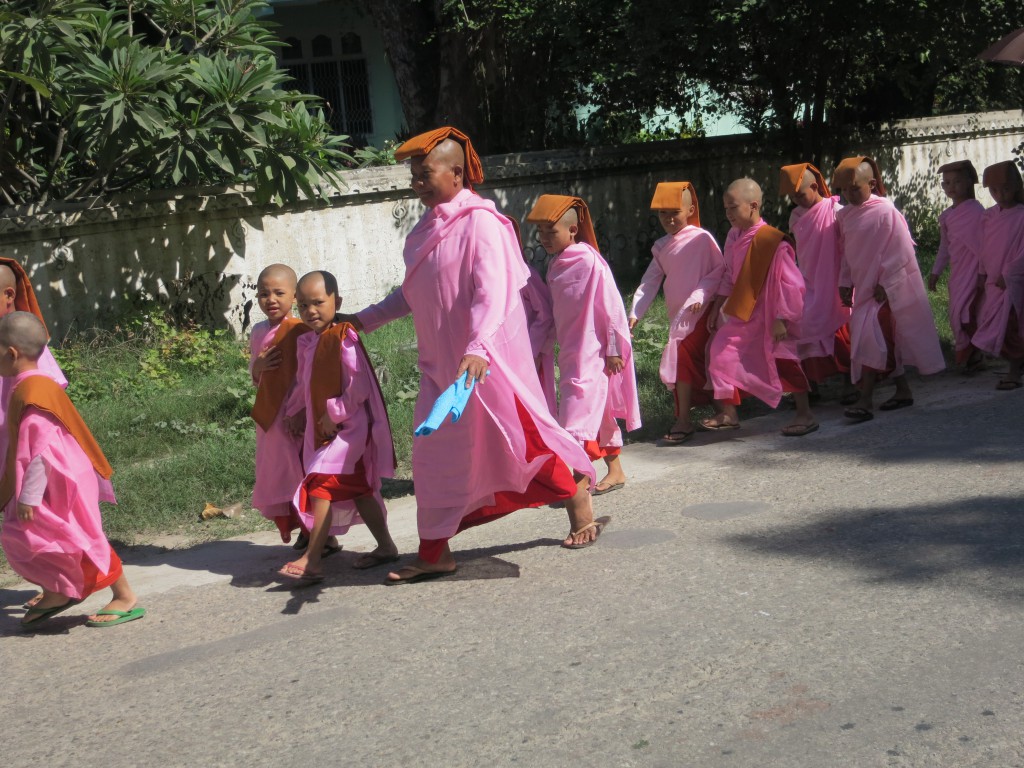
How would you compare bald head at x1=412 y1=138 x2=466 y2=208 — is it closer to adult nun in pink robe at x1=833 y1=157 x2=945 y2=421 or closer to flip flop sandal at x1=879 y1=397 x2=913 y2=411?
adult nun in pink robe at x1=833 y1=157 x2=945 y2=421

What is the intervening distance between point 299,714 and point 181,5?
25.9ft

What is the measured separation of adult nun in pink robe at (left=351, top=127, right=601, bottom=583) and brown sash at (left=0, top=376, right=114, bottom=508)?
55.5 inches

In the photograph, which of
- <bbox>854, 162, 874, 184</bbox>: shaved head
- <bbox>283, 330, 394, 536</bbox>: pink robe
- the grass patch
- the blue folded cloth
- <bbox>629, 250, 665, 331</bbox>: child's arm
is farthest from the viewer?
<bbox>854, 162, 874, 184</bbox>: shaved head

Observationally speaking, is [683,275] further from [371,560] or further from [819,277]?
[371,560]

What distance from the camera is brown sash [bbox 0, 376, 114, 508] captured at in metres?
5.23

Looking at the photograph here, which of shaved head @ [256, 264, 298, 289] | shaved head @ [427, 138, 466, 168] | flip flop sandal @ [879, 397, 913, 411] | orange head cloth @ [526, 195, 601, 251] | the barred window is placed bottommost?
flip flop sandal @ [879, 397, 913, 411]

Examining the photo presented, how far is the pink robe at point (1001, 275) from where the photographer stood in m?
9.05

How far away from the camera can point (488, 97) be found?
1502 cm

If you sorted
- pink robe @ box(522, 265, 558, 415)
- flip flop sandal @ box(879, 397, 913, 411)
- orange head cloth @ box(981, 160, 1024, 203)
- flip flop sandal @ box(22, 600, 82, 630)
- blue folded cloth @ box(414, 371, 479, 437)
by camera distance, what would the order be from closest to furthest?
1. blue folded cloth @ box(414, 371, 479, 437)
2. flip flop sandal @ box(22, 600, 82, 630)
3. pink robe @ box(522, 265, 558, 415)
4. flip flop sandal @ box(879, 397, 913, 411)
5. orange head cloth @ box(981, 160, 1024, 203)

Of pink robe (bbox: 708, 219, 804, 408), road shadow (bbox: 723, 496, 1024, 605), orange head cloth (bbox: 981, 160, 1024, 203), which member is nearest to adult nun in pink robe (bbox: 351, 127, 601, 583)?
road shadow (bbox: 723, 496, 1024, 605)

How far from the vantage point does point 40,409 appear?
5215 millimetres

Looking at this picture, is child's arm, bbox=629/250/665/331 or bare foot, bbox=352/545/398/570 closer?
bare foot, bbox=352/545/398/570

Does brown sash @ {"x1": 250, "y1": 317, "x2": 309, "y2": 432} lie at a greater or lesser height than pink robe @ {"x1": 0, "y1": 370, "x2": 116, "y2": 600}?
greater

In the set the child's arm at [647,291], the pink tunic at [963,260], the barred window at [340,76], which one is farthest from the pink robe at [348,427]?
the barred window at [340,76]
